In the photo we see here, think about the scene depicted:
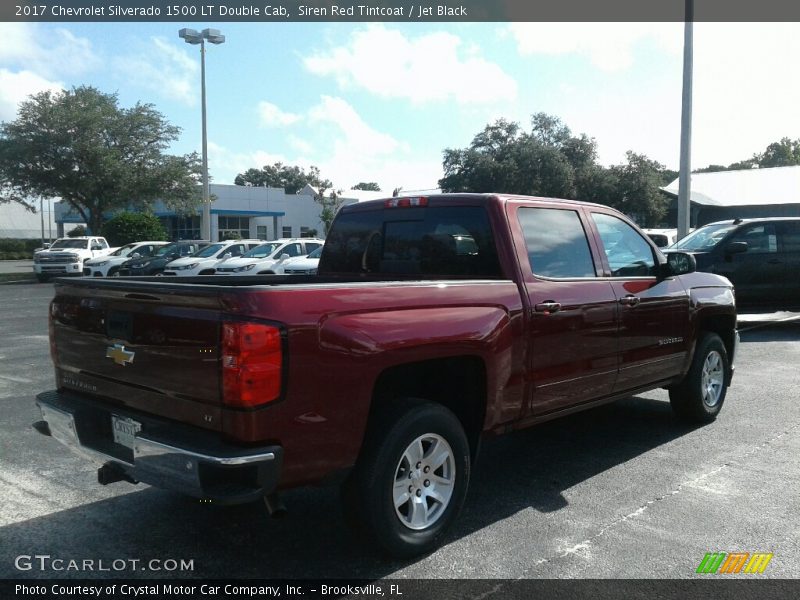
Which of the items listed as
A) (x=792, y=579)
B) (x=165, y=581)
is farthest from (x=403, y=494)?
(x=792, y=579)

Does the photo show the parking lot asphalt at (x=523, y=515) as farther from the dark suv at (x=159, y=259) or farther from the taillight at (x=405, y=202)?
the dark suv at (x=159, y=259)

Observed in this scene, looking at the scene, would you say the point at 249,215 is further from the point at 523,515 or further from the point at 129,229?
the point at 523,515

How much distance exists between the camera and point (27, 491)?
15.4 feet

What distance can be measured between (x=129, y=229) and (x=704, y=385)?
36438mm

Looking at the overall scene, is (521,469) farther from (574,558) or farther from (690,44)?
(690,44)

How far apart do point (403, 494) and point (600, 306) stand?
80.8 inches

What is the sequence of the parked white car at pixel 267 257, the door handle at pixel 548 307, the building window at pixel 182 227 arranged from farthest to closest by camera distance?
the building window at pixel 182 227 → the parked white car at pixel 267 257 → the door handle at pixel 548 307

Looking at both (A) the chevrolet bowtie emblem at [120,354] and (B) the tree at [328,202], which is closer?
(A) the chevrolet bowtie emblem at [120,354]

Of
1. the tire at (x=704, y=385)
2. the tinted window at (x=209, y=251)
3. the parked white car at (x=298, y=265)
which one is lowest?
the tire at (x=704, y=385)

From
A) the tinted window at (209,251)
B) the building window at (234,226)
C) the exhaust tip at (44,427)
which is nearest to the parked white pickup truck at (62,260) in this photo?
the tinted window at (209,251)

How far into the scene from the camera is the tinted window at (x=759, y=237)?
40.3 ft

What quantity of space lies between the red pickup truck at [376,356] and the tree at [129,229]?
3540cm

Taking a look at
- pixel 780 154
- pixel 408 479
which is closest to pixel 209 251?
pixel 408 479

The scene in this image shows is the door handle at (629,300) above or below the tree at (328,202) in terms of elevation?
below
